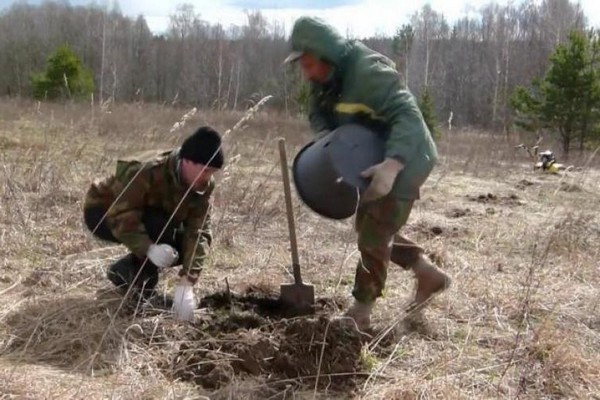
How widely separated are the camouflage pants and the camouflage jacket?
0.72 meters

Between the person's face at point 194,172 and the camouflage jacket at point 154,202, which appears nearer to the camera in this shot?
the person's face at point 194,172

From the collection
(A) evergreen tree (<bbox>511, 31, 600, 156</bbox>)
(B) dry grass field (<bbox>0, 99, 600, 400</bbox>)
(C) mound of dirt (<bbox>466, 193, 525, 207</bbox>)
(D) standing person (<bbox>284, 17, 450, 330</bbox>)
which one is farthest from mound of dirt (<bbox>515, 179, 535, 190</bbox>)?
(D) standing person (<bbox>284, 17, 450, 330</bbox>)

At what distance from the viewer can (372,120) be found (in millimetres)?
2920

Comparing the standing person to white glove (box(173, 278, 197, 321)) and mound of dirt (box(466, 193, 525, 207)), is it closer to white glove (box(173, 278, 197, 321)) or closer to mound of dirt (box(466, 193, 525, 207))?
white glove (box(173, 278, 197, 321))

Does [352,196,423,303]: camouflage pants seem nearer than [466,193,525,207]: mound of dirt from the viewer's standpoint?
Yes

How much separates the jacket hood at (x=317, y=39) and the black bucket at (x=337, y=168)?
31 centimetres

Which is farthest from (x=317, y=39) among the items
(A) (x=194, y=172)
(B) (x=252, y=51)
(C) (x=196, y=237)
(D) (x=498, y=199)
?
(B) (x=252, y=51)

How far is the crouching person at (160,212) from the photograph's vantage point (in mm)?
3008

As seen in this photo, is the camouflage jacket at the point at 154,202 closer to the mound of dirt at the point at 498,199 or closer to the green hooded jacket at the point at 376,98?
the green hooded jacket at the point at 376,98

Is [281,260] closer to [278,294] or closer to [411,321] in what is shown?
[278,294]

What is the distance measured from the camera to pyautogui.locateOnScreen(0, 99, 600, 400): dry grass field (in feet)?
8.29

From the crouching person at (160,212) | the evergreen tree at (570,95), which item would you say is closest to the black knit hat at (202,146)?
the crouching person at (160,212)

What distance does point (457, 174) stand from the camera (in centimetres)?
1137

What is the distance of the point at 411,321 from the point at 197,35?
Result: 51511 mm
